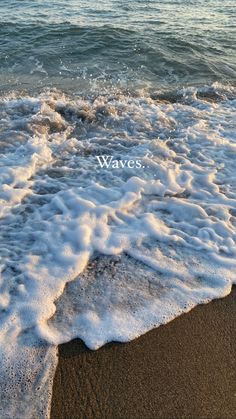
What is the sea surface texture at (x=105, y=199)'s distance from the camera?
289 centimetres

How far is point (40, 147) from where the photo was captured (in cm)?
528

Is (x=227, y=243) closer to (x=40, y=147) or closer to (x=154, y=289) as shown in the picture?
(x=154, y=289)

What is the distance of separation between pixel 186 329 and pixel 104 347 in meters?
0.62

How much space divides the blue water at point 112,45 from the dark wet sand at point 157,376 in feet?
19.7

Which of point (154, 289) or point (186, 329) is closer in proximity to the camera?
point (186, 329)

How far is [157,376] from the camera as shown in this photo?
8.44 feet

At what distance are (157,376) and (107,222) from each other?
66.4 inches

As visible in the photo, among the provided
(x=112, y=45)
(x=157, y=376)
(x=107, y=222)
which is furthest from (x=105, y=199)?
(x=112, y=45)

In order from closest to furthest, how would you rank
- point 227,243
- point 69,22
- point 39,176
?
point 227,243 → point 39,176 → point 69,22

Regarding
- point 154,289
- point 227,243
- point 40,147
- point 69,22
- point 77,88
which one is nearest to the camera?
point 154,289

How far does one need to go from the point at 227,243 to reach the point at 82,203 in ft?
4.97

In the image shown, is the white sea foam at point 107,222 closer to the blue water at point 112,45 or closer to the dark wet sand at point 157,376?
the dark wet sand at point 157,376

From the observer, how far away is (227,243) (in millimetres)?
3699

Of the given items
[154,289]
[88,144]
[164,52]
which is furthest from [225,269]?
[164,52]
